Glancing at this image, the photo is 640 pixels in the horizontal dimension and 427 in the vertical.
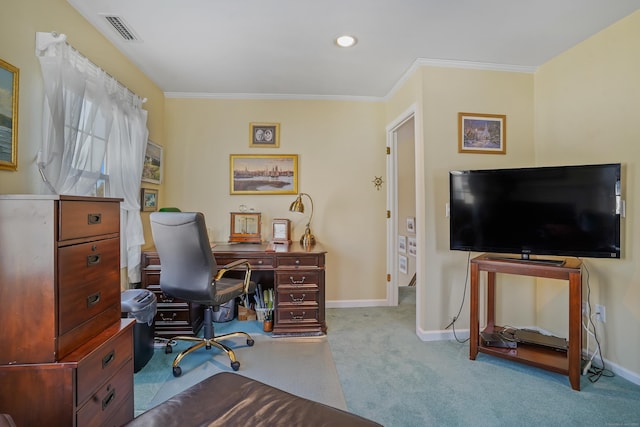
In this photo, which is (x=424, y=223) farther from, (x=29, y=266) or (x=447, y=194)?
(x=29, y=266)

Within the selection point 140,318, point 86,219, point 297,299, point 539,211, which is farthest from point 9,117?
point 539,211

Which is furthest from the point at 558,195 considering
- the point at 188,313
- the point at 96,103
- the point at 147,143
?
the point at 147,143

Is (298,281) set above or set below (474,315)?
above

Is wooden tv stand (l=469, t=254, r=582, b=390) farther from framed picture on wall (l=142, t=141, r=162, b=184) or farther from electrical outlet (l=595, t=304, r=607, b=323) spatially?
framed picture on wall (l=142, t=141, r=162, b=184)

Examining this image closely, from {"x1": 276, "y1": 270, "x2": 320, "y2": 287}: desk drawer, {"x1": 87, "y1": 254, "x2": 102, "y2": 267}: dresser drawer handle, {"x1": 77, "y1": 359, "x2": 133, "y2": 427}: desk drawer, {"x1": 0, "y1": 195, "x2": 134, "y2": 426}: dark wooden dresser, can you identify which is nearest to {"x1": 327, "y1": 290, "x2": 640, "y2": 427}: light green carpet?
{"x1": 276, "y1": 270, "x2": 320, "y2": 287}: desk drawer

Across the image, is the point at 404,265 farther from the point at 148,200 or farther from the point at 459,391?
the point at 148,200

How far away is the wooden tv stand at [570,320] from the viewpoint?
186 centimetres

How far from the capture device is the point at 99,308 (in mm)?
1276

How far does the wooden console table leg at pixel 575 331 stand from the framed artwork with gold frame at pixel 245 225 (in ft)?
8.95

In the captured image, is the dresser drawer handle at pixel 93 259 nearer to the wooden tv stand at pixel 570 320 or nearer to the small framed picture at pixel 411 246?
the wooden tv stand at pixel 570 320

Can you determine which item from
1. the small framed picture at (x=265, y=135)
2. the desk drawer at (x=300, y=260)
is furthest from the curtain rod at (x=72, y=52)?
the desk drawer at (x=300, y=260)

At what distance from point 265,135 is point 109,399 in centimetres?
275

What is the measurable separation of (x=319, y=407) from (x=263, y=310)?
1.96 meters

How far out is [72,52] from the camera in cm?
181
